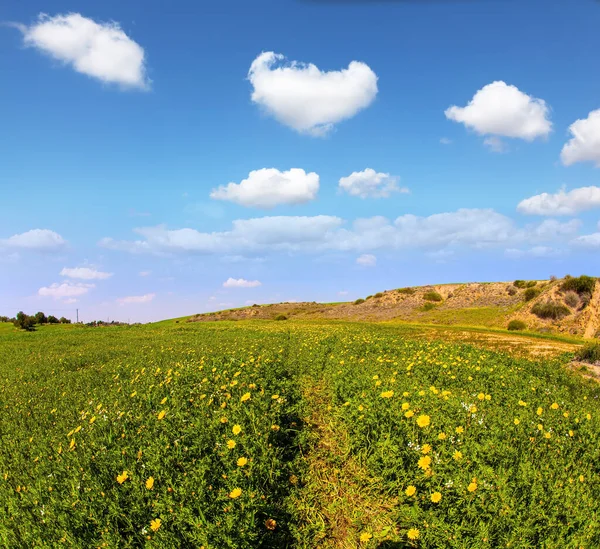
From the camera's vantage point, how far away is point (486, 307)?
38.9 meters

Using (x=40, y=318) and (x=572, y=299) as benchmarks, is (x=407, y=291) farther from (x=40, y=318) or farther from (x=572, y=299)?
(x=40, y=318)

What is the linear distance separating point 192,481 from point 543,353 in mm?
15742

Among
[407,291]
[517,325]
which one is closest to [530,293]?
[517,325]

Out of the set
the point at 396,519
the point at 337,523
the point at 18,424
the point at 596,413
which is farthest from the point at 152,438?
the point at 596,413

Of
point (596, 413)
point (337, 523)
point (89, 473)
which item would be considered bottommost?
point (337, 523)

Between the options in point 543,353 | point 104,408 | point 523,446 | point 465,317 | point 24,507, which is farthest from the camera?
point 465,317

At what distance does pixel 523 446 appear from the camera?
513cm

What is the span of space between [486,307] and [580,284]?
1004cm

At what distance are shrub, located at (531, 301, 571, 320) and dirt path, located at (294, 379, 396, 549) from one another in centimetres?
2978

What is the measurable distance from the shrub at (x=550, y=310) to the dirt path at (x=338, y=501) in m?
29.8

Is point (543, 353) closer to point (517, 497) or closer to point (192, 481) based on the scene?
point (517, 497)

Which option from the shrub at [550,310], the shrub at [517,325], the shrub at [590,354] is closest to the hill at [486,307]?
the shrub at [550,310]

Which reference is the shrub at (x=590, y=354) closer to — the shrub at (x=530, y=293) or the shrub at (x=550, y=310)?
the shrub at (x=550, y=310)

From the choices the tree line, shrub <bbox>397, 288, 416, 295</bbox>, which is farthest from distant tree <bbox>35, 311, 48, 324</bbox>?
shrub <bbox>397, 288, 416, 295</bbox>
